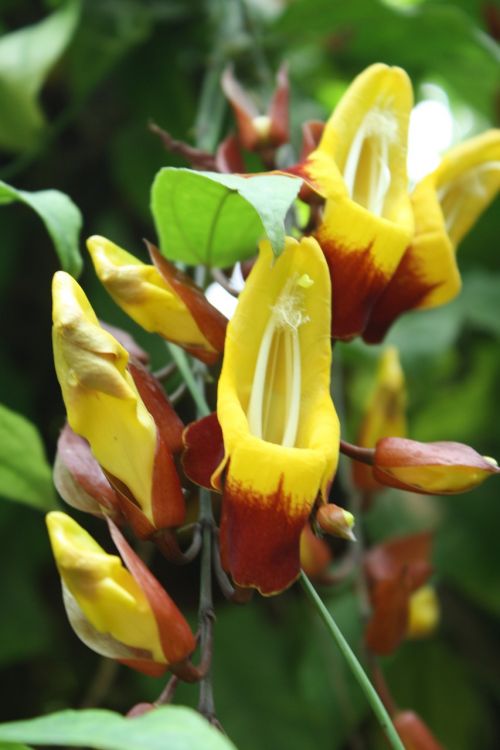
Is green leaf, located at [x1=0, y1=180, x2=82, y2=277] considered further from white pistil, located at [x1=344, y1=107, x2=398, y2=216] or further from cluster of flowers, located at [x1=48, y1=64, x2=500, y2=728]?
white pistil, located at [x1=344, y1=107, x2=398, y2=216]

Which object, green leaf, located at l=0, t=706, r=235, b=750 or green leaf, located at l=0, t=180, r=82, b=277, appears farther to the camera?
green leaf, located at l=0, t=180, r=82, b=277

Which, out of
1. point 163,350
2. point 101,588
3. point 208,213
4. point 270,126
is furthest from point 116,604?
point 163,350

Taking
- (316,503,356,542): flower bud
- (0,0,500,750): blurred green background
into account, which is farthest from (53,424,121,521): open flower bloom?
(0,0,500,750): blurred green background

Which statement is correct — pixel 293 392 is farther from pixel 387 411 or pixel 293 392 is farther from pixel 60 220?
pixel 387 411

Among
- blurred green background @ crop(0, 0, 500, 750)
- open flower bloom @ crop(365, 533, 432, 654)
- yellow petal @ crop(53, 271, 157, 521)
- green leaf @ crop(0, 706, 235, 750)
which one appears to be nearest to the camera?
green leaf @ crop(0, 706, 235, 750)

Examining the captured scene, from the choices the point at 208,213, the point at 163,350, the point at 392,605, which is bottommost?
the point at 163,350

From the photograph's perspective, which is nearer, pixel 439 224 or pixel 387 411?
pixel 439 224
